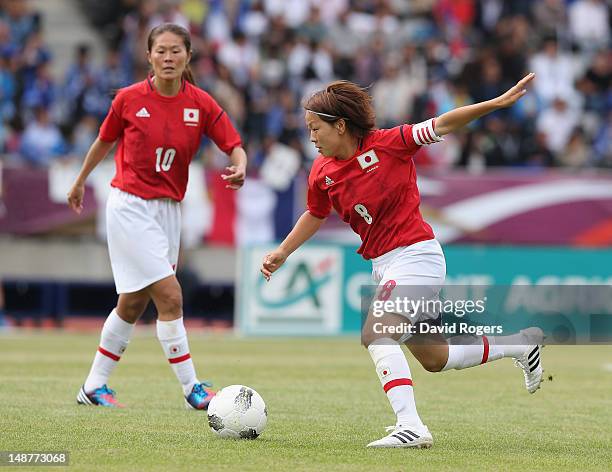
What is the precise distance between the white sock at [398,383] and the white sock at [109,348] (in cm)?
274

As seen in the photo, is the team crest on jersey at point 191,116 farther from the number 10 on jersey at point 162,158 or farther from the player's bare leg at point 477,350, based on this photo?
the player's bare leg at point 477,350

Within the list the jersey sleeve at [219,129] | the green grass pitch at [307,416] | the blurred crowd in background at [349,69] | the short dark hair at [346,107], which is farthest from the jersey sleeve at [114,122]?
the blurred crowd in background at [349,69]

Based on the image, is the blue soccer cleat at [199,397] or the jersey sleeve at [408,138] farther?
the blue soccer cleat at [199,397]

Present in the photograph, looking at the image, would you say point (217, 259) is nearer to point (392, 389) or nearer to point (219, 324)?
point (219, 324)

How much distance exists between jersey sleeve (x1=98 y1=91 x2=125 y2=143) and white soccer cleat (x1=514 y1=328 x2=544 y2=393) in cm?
336

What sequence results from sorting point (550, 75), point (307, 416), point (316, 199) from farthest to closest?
point (550, 75), point (307, 416), point (316, 199)

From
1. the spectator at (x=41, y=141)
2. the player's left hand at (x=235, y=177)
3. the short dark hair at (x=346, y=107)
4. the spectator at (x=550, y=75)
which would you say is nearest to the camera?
the short dark hair at (x=346, y=107)

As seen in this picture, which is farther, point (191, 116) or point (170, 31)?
point (191, 116)

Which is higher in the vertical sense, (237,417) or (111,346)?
(111,346)

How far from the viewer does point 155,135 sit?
8.99 meters

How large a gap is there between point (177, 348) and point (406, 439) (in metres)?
2.49

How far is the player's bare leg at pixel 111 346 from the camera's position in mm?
9148

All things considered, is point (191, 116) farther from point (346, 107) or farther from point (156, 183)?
point (346, 107)

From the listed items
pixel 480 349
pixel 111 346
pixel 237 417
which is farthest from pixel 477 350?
pixel 111 346
